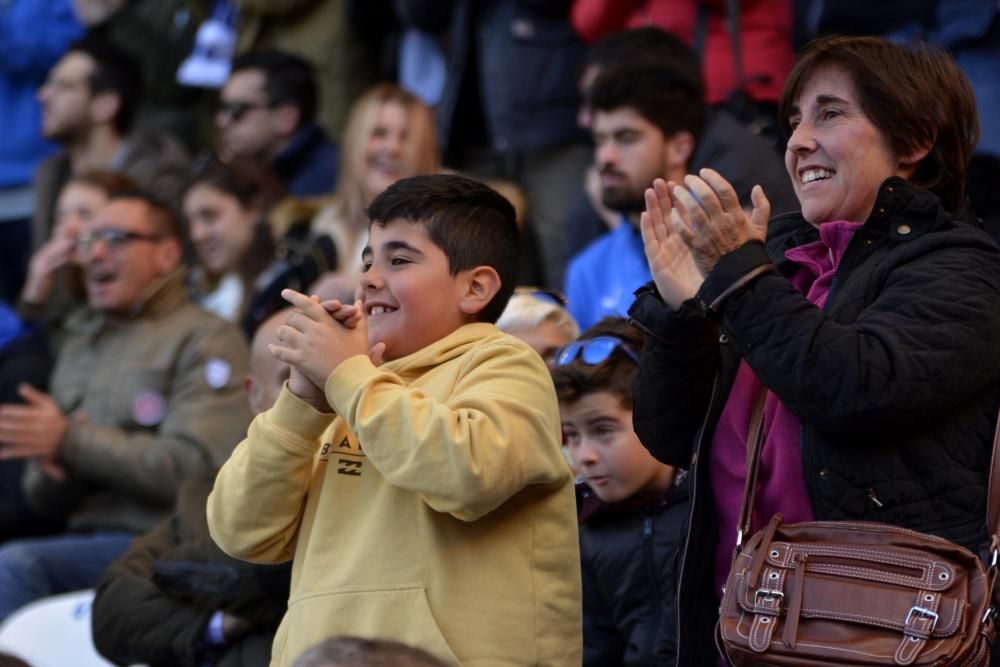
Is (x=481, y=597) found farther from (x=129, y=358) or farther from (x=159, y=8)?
(x=159, y=8)

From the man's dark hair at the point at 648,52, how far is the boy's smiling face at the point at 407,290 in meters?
2.39

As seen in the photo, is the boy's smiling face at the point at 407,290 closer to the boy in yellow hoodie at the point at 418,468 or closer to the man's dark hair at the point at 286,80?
the boy in yellow hoodie at the point at 418,468

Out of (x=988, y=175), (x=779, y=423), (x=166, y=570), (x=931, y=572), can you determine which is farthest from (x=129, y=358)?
(x=931, y=572)

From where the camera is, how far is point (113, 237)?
6.75m

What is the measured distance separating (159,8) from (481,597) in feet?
23.9

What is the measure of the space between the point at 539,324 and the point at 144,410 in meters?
2.09

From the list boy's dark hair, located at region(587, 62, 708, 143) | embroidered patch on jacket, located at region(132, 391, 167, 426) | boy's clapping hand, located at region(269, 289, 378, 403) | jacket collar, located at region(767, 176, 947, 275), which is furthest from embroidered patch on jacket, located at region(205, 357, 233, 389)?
jacket collar, located at region(767, 176, 947, 275)

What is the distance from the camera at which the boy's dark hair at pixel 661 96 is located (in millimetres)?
5664

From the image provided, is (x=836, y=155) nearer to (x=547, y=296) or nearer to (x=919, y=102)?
(x=919, y=102)

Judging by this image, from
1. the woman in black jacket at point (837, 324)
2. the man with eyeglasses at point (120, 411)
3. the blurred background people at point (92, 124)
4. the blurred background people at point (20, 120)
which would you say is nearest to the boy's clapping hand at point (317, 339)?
the woman in black jacket at point (837, 324)

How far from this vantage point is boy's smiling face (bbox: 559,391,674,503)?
13.8ft

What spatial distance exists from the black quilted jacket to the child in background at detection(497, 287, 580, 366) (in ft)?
5.00

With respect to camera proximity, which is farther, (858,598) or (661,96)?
(661,96)

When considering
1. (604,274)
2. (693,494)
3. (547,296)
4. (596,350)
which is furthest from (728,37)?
(693,494)
